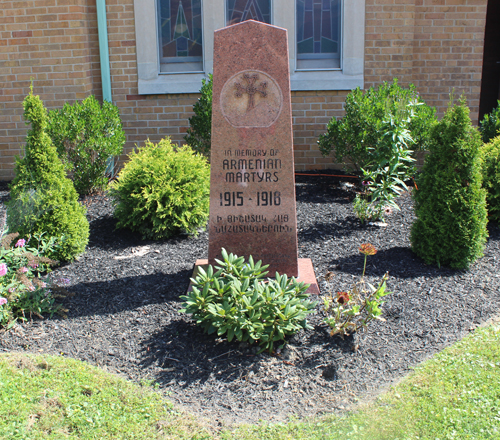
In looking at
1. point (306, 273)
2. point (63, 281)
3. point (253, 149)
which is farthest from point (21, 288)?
point (306, 273)

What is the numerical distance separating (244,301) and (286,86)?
192cm

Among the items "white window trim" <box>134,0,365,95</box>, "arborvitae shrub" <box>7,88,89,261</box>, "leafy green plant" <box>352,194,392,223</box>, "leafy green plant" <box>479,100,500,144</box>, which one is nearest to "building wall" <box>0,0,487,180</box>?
"white window trim" <box>134,0,365,95</box>

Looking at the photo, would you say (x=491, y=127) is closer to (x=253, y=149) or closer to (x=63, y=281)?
(x=253, y=149)

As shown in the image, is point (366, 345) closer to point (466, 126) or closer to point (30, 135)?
point (466, 126)

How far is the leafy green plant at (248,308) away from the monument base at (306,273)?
0.56 m

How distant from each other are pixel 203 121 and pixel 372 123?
2.48 metres

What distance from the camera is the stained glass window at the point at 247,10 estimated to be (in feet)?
26.1

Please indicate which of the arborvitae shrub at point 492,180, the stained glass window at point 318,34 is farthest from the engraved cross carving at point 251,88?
the stained glass window at point 318,34

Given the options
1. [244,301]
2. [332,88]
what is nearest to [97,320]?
[244,301]

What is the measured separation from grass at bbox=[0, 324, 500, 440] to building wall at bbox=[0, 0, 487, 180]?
5.55m

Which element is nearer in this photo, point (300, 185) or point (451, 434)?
point (451, 434)

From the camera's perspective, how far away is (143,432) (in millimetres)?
2758

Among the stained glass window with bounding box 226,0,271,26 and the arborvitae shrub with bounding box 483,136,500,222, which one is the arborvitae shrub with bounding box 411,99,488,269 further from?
the stained glass window with bounding box 226,0,271,26

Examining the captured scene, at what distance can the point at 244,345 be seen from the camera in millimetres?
3516
